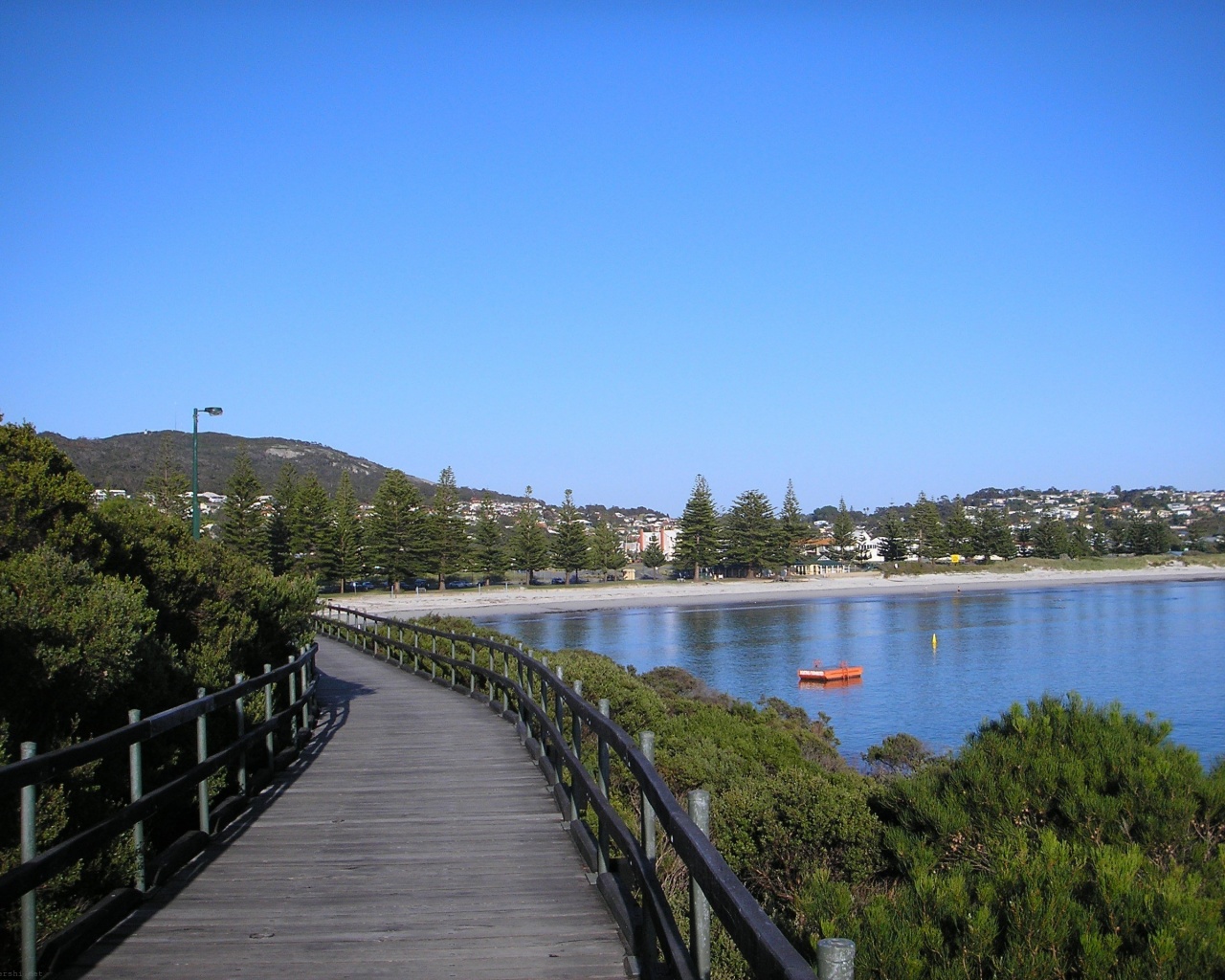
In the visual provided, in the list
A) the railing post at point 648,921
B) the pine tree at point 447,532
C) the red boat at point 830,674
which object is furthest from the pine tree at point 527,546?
the railing post at point 648,921

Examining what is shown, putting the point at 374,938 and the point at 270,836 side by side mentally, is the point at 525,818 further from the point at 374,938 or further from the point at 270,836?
the point at 374,938

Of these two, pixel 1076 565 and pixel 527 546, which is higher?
pixel 527 546

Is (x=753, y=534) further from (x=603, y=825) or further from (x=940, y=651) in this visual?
(x=603, y=825)

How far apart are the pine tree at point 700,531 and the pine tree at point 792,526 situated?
24.3 feet

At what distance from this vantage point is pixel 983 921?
438 cm

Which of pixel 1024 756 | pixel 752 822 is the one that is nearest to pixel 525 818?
pixel 752 822

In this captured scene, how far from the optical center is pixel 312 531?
81.7 metres

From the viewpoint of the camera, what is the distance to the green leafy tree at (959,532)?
120750 millimetres

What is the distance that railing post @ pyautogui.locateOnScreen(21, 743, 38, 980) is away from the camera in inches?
173

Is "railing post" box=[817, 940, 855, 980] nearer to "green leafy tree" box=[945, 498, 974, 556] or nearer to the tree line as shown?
the tree line

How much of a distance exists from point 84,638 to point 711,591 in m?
91.4

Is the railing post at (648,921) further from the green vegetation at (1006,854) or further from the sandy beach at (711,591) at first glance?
the sandy beach at (711,591)

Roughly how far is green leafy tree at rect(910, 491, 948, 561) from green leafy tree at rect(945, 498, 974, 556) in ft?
4.18

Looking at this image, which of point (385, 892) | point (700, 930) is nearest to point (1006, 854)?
point (700, 930)
